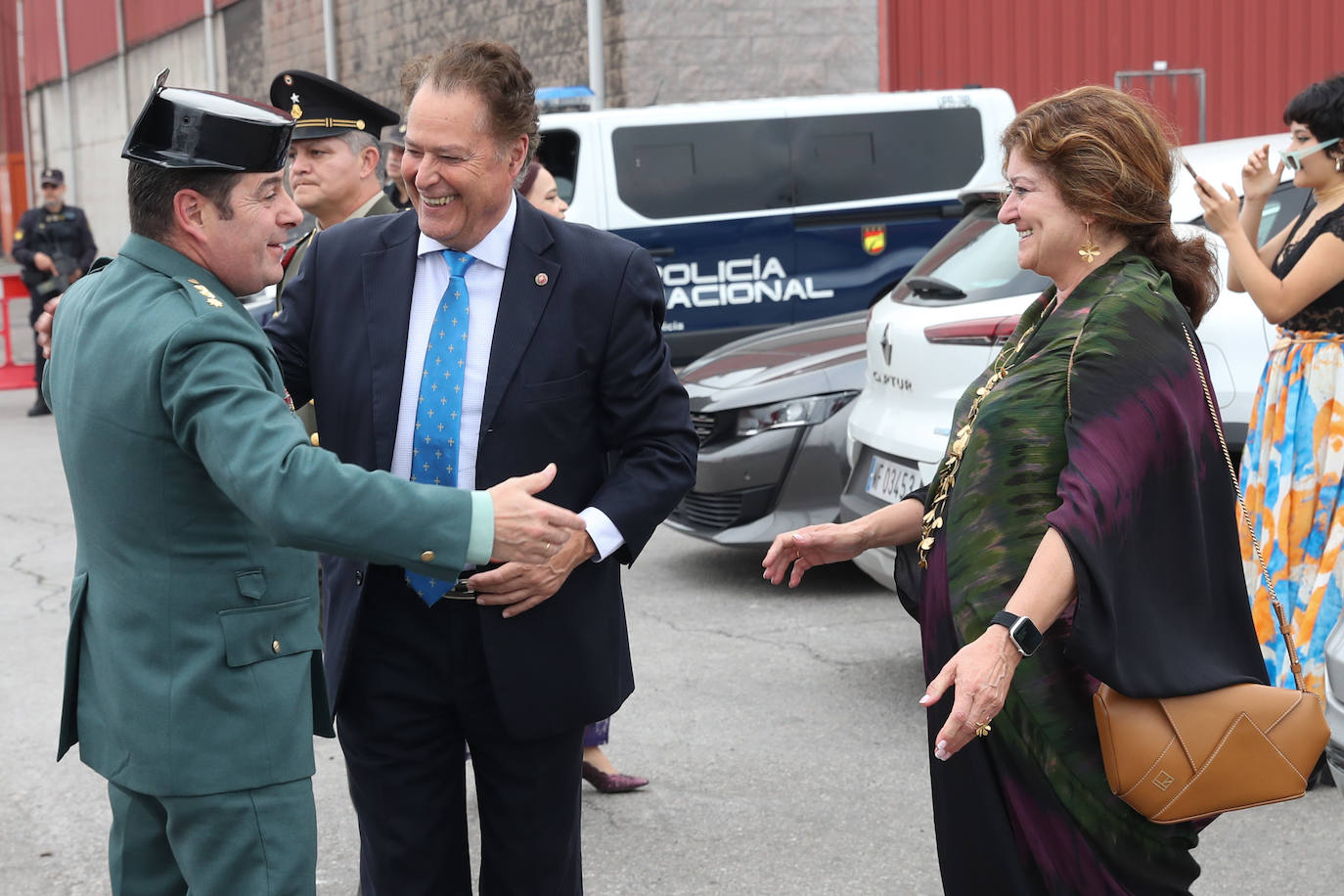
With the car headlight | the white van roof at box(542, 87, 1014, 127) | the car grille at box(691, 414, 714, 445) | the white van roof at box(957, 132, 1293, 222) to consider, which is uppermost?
the white van roof at box(542, 87, 1014, 127)

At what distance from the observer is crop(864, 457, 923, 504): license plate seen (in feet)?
17.1

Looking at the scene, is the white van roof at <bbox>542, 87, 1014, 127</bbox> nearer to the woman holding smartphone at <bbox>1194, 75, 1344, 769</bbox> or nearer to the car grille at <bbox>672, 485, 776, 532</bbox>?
the car grille at <bbox>672, 485, 776, 532</bbox>

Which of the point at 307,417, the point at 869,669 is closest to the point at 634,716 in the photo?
the point at 869,669

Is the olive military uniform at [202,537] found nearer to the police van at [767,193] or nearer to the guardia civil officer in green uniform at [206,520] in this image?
the guardia civil officer in green uniform at [206,520]

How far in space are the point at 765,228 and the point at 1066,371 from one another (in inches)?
310

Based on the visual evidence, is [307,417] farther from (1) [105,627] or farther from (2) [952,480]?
(2) [952,480]

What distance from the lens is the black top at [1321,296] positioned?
4348 mm

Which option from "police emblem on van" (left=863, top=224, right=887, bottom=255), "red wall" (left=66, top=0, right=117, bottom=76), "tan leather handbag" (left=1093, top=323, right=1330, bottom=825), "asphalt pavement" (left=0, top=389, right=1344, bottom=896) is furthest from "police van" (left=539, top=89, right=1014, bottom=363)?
"red wall" (left=66, top=0, right=117, bottom=76)

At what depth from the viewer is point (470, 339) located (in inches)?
107

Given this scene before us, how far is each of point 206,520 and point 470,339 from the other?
2.10ft

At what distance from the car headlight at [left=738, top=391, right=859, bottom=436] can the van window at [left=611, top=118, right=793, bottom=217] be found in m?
3.74

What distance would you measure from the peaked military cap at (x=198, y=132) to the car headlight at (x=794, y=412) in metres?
4.43

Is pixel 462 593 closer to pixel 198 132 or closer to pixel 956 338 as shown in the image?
pixel 198 132

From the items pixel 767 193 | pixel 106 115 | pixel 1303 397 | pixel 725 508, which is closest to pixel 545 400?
pixel 1303 397
